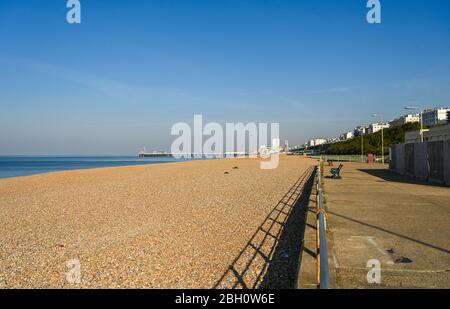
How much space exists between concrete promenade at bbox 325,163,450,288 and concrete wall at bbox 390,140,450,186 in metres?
5.13

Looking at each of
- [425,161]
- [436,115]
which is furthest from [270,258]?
[436,115]

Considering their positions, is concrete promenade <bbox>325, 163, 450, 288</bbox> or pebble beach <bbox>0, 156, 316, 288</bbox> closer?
concrete promenade <bbox>325, 163, 450, 288</bbox>

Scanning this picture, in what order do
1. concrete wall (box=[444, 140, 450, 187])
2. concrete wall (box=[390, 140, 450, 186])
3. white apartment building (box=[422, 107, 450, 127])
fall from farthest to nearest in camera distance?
white apartment building (box=[422, 107, 450, 127])
concrete wall (box=[390, 140, 450, 186])
concrete wall (box=[444, 140, 450, 187])

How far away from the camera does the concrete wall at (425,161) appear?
16.3m

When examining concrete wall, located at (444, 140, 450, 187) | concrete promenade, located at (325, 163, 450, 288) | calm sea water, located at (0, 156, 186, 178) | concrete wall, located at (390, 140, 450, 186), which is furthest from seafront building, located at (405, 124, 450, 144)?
calm sea water, located at (0, 156, 186, 178)

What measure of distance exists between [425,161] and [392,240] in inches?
571

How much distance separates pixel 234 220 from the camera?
36.0 feet

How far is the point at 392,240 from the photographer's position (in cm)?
667

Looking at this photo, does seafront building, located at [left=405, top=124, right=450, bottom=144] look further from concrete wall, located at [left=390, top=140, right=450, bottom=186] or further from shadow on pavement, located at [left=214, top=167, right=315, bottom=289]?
shadow on pavement, located at [left=214, top=167, right=315, bottom=289]

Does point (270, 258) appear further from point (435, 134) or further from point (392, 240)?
point (435, 134)

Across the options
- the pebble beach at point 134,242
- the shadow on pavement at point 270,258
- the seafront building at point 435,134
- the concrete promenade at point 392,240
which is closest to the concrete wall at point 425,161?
the seafront building at point 435,134

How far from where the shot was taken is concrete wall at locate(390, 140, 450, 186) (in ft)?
53.6
